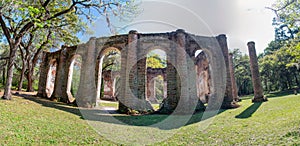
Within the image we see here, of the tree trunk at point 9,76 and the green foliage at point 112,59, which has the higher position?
the green foliage at point 112,59

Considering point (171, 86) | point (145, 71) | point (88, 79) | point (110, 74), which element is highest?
point (110, 74)

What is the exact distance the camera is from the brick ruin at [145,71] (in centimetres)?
1397

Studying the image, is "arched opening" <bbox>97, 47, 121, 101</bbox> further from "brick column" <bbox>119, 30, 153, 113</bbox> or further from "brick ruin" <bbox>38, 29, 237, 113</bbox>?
"brick column" <bbox>119, 30, 153, 113</bbox>

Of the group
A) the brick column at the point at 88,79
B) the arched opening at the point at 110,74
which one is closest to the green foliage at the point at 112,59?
the arched opening at the point at 110,74

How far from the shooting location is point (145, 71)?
14.9 meters

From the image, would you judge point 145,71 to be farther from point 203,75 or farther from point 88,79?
point 203,75

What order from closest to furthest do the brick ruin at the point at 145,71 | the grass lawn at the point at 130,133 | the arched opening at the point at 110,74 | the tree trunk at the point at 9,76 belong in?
the grass lawn at the point at 130,133 < the tree trunk at the point at 9,76 < the brick ruin at the point at 145,71 < the arched opening at the point at 110,74

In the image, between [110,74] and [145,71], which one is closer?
[145,71]

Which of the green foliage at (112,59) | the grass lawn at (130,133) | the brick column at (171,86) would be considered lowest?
the grass lawn at (130,133)

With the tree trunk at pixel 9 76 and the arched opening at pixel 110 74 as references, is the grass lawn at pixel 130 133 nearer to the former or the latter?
the tree trunk at pixel 9 76

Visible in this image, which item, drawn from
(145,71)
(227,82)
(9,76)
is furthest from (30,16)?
(227,82)

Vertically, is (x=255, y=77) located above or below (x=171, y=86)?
above

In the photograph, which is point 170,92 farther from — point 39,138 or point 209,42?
point 39,138

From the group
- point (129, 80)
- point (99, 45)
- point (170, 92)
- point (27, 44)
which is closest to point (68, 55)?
point (99, 45)
